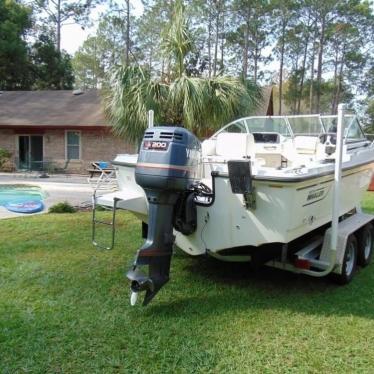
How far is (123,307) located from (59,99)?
19.1 m

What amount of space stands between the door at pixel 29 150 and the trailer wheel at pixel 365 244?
16.1 m

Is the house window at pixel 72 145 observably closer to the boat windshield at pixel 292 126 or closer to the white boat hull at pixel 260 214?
the boat windshield at pixel 292 126

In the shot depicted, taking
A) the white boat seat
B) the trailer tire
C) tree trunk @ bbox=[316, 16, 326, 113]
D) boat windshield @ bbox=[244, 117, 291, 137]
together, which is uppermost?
tree trunk @ bbox=[316, 16, 326, 113]

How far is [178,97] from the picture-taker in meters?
9.88

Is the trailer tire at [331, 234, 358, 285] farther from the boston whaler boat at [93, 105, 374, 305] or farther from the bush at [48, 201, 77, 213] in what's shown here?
the bush at [48, 201, 77, 213]

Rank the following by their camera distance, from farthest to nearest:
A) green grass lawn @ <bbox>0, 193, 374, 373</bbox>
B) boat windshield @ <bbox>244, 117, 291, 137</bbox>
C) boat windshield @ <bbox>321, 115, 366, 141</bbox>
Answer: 1. boat windshield @ <bbox>244, 117, 291, 137</bbox>
2. boat windshield @ <bbox>321, 115, 366, 141</bbox>
3. green grass lawn @ <bbox>0, 193, 374, 373</bbox>

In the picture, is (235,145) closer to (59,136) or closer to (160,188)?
(160,188)

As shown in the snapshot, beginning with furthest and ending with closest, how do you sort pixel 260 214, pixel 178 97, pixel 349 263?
pixel 178 97
pixel 349 263
pixel 260 214

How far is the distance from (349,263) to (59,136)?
15947 mm

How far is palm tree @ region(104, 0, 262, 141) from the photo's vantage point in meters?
9.78

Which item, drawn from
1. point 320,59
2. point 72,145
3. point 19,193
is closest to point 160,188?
point 19,193

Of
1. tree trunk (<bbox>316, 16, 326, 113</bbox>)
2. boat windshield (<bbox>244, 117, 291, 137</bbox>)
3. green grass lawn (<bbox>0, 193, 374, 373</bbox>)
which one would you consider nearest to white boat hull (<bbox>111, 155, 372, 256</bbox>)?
green grass lawn (<bbox>0, 193, 374, 373</bbox>)

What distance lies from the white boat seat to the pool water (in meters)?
6.67

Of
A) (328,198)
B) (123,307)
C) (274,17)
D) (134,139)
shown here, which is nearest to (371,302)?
(328,198)
